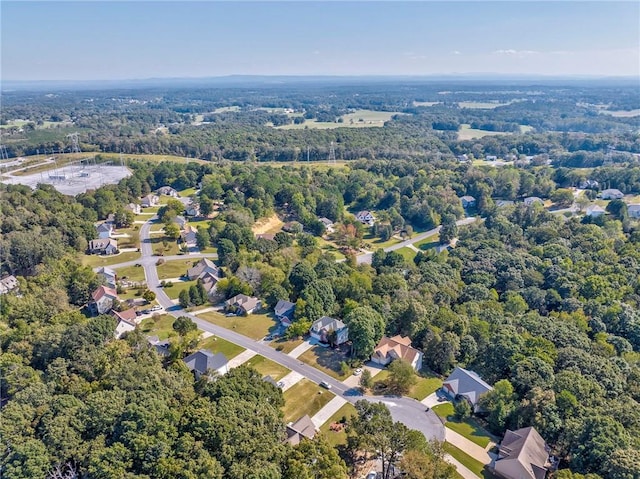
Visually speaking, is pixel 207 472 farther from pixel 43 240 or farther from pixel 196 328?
pixel 43 240

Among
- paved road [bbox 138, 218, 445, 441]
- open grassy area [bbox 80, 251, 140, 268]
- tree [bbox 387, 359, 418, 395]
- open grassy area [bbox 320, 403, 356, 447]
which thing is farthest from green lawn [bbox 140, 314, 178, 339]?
tree [bbox 387, 359, 418, 395]

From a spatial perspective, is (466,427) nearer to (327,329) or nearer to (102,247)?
(327,329)

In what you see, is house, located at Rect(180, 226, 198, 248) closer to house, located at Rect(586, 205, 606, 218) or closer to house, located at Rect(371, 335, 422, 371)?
house, located at Rect(371, 335, 422, 371)

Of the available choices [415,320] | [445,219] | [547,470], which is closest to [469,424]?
[547,470]

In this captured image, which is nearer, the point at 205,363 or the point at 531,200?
the point at 205,363

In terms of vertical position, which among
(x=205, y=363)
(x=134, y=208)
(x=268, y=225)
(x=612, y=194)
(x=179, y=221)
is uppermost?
(x=134, y=208)

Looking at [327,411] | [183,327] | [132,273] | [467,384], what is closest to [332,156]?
[132,273]
